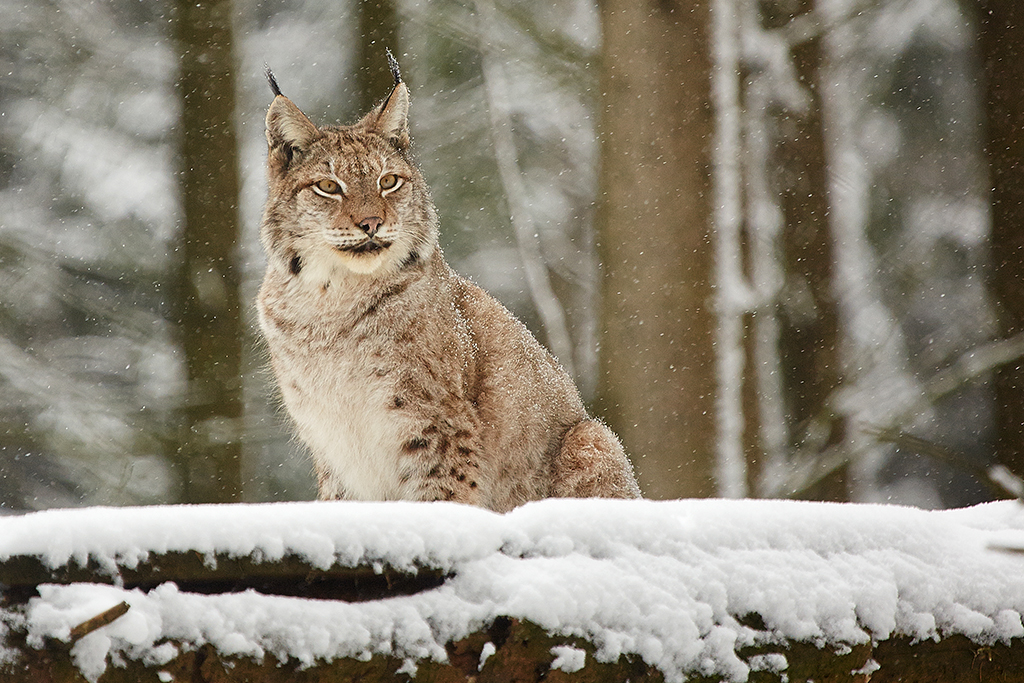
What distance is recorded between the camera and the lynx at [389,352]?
428 centimetres

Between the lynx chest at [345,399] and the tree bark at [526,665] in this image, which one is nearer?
the tree bark at [526,665]

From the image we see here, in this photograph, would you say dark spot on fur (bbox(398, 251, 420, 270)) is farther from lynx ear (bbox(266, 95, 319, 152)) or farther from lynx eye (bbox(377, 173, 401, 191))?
lynx ear (bbox(266, 95, 319, 152))

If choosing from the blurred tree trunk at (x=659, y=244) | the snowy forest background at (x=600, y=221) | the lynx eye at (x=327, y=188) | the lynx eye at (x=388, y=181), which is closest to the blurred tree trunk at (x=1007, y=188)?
the snowy forest background at (x=600, y=221)

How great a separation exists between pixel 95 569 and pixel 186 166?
19.8 feet

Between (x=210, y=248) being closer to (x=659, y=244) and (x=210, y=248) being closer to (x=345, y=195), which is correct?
(x=345, y=195)

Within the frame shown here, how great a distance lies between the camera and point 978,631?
225 centimetres

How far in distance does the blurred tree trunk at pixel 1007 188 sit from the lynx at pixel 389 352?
3.39 m

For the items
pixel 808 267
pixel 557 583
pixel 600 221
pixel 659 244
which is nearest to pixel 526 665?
pixel 557 583

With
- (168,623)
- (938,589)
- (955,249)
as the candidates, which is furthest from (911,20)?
(168,623)

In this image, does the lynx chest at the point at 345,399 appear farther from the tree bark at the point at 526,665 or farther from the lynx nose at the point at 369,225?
the tree bark at the point at 526,665

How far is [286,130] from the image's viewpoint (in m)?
Result: 4.54

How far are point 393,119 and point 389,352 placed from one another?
1186 millimetres

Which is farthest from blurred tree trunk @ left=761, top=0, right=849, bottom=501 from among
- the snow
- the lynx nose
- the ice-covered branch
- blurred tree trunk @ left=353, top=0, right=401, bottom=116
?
the snow

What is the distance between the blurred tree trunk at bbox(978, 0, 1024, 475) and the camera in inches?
249
